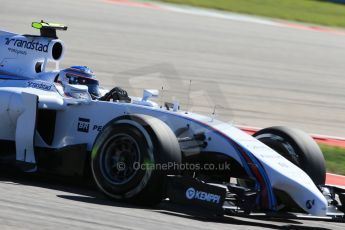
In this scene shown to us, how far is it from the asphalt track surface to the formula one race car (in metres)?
0.21

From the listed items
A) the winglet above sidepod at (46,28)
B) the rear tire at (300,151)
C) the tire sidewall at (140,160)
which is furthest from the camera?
the winglet above sidepod at (46,28)

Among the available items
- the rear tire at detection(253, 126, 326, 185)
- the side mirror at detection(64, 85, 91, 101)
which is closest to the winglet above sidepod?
the side mirror at detection(64, 85, 91, 101)

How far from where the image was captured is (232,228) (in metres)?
6.95

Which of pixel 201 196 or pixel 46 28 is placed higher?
pixel 46 28

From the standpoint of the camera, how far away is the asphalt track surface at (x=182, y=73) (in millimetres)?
7047

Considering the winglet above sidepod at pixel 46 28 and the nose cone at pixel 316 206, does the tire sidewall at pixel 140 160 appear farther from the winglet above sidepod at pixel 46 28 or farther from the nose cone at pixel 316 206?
the winglet above sidepod at pixel 46 28

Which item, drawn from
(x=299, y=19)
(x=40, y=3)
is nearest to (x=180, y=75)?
(x=40, y=3)

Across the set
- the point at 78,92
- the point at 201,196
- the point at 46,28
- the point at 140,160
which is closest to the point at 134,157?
the point at 140,160

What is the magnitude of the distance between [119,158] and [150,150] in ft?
1.50

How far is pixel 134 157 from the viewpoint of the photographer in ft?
25.1

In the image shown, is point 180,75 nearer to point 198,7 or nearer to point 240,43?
point 240,43

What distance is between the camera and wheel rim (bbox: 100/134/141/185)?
7648 millimetres

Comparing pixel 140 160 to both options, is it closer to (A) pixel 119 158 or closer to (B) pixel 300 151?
(A) pixel 119 158

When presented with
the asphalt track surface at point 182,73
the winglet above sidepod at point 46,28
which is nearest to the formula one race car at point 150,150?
the asphalt track surface at point 182,73
